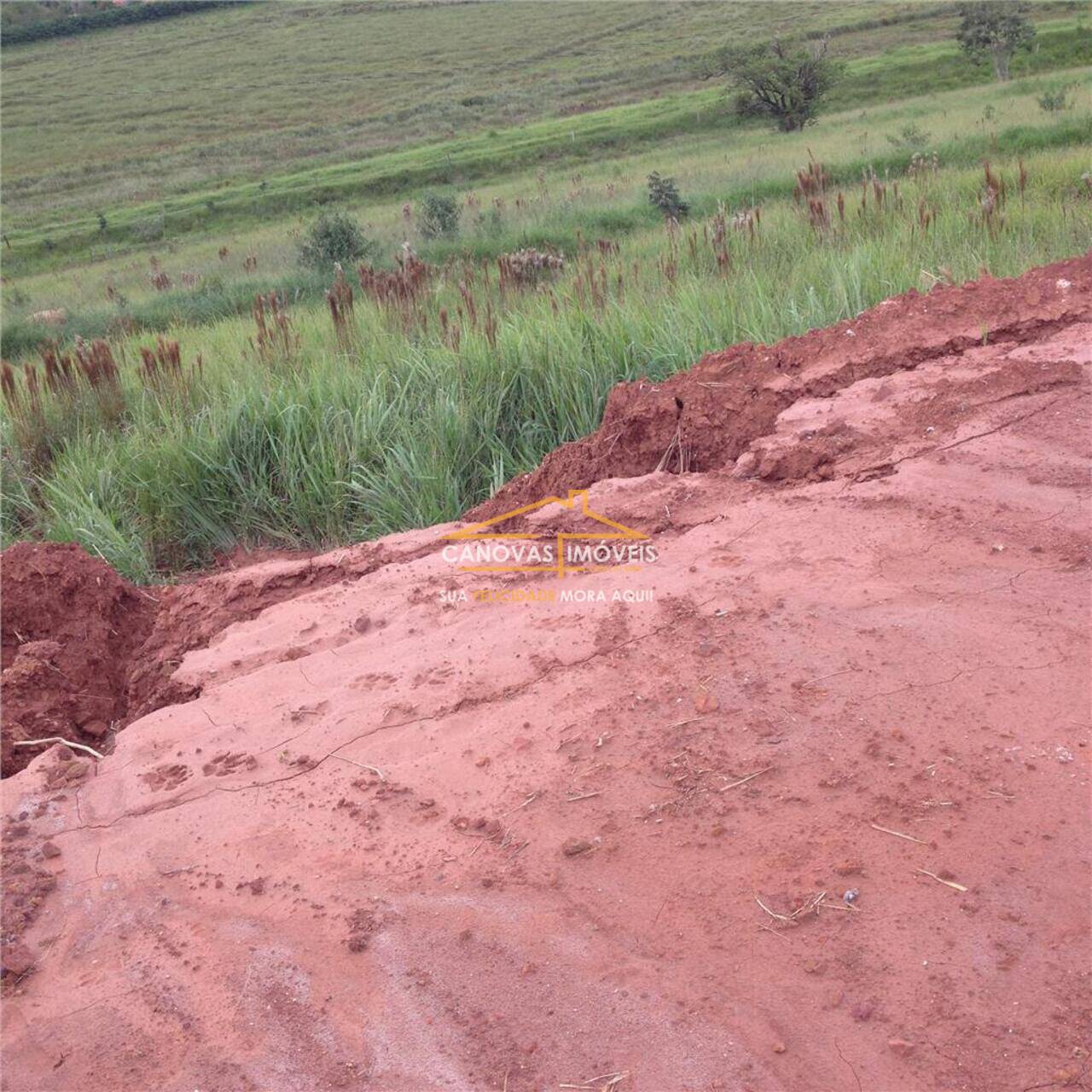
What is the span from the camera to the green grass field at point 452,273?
537 centimetres

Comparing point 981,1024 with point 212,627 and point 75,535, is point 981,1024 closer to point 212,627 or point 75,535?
point 212,627

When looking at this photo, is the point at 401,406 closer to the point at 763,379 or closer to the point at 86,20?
the point at 763,379

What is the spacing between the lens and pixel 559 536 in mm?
3732

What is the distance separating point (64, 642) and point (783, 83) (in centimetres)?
2721

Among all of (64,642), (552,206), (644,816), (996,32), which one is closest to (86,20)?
(996,32)

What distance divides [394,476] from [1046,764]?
3302mm

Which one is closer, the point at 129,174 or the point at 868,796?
the point at 868,796

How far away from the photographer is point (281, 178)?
31562 mm

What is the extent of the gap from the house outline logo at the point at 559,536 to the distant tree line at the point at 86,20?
207 ft

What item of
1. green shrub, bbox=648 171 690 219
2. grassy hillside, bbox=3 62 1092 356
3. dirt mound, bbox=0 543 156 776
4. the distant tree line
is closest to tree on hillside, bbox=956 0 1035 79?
grassy hillside, bbox=3 62 1092 356

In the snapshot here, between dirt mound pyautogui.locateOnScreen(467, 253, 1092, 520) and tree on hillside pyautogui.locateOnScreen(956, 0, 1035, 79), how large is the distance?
27874 mm

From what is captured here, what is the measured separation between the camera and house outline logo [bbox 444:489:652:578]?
3.51 m

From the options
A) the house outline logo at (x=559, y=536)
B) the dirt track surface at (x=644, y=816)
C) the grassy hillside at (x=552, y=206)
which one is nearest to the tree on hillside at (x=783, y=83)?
the grassy hillside at (x=552, y=206)

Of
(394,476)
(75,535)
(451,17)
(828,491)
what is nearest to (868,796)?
(828,491)
